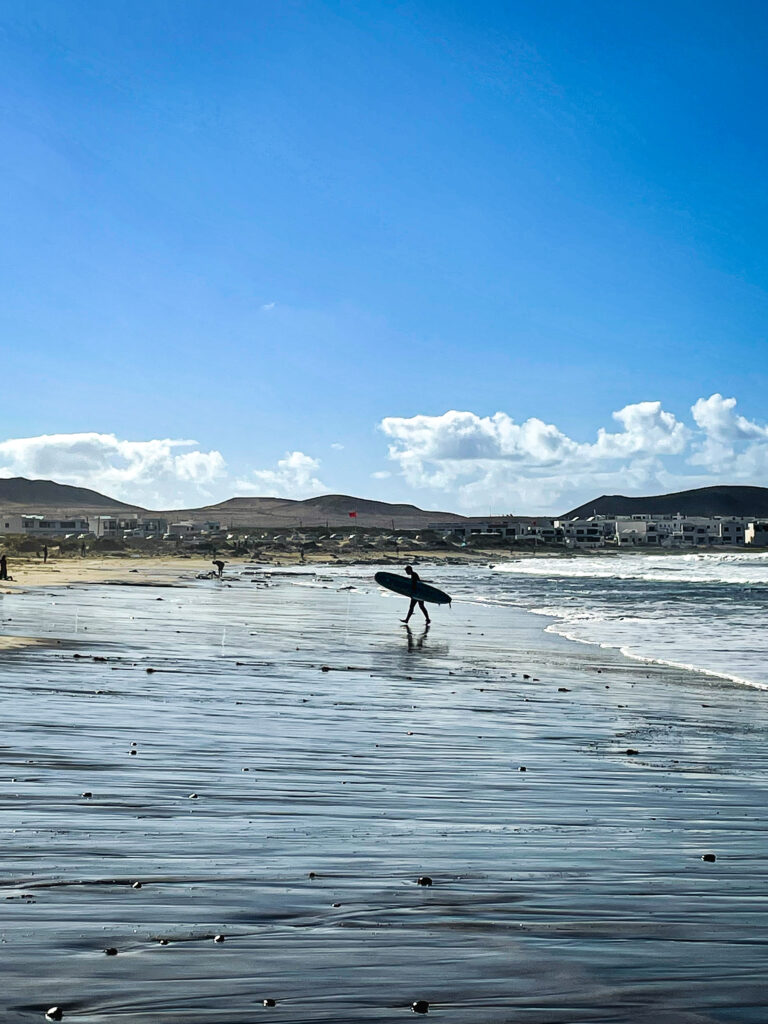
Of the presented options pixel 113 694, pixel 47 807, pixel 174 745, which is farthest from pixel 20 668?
pixel 47 807

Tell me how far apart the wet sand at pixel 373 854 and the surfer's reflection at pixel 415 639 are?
8.73m

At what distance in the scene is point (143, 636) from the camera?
22.5m

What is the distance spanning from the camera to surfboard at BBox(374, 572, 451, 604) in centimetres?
3241

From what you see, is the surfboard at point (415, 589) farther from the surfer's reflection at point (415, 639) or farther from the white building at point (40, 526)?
the white building at point (40, 526)

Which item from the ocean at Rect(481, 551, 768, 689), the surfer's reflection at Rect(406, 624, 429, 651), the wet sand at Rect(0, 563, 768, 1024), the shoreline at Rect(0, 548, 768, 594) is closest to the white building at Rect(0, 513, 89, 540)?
the shoreline at Rect(0, 548, 768, 594)

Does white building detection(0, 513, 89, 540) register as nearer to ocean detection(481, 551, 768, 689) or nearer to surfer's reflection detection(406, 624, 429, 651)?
ocean detection(481, 551, 768, 689)

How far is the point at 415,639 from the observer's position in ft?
84.3

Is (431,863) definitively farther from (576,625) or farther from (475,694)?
(576,625)

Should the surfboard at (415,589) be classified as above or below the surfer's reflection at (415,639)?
above

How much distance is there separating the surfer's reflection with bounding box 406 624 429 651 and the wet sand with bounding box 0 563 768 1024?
8728mm

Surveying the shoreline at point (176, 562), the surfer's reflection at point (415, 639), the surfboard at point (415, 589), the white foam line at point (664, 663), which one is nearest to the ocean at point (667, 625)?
the white foam line at point (664, 663)

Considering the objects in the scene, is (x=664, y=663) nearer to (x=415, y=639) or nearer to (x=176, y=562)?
(x=415, y=639)

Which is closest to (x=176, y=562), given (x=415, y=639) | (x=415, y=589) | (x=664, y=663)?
(x=415, y=589)

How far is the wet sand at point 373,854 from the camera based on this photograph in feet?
13.7
